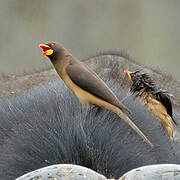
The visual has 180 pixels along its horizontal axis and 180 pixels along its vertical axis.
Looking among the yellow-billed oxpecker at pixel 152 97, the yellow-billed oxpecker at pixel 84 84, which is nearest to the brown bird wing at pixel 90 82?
the yellow-billed oxpecker at pixel 84 84

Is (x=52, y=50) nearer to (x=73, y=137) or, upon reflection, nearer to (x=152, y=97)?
(x=73, y=137)

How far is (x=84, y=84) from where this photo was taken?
1.06 m

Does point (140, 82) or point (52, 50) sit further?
point (140, 82)

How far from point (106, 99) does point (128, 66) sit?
0.78 m

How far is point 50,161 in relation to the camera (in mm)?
959

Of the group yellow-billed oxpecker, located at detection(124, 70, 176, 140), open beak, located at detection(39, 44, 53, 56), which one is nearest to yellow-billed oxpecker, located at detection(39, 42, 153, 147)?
open beak, located at detection(39, 44, 53, 56)

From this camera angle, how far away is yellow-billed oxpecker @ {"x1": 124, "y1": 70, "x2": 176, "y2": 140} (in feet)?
4.03

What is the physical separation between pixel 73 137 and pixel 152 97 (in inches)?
12.9

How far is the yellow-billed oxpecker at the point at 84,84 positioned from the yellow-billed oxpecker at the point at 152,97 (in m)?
0.18

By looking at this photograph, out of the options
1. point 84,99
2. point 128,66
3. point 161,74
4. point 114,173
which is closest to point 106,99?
point 84,99

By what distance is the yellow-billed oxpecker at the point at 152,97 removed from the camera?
1229mm

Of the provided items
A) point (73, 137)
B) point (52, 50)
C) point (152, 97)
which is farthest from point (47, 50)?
point (152, 97)

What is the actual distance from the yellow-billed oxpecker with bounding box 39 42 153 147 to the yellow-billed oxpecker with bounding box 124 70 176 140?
181 millimetres

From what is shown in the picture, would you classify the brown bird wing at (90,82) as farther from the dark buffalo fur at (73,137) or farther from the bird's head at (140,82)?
the bird's head at (140,82)
